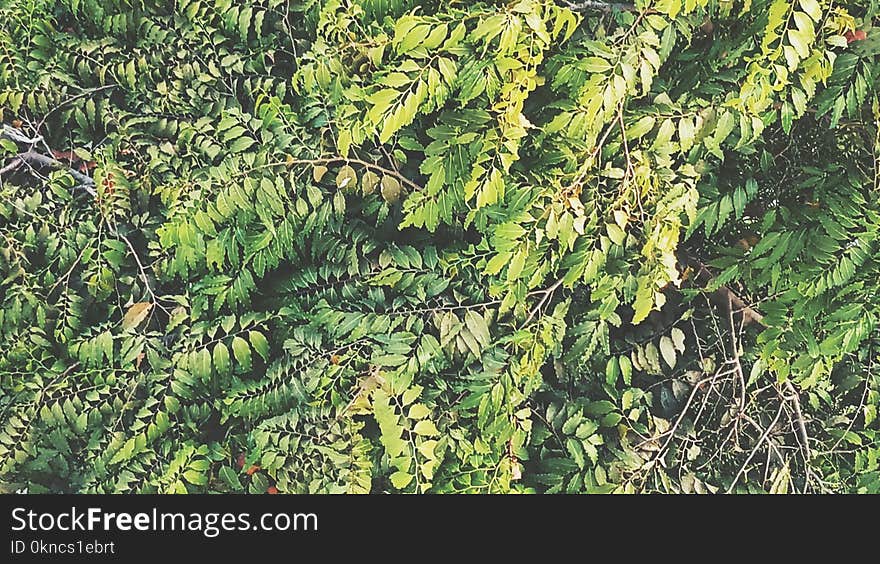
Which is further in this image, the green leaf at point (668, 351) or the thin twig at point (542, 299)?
the green leaf at point (668, 351)

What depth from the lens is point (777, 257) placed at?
188 centimetres

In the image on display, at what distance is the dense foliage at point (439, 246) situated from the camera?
171 centimetres

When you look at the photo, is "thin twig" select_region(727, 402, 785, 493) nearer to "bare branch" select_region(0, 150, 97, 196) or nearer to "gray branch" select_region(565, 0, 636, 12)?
"gray branch" select_region(565, 0, 636, 12)

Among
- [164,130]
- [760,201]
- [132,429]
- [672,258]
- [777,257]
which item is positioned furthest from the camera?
[164,130]

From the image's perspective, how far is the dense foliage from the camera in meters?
1.71

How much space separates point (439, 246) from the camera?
2.12 meters

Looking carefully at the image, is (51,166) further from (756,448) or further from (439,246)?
(756,448)

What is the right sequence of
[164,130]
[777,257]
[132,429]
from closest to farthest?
1. [777,257]
2. [132,429]
3. [164,130]

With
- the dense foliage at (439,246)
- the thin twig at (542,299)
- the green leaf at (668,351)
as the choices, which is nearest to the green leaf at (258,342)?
the dense foliage at (439,246)

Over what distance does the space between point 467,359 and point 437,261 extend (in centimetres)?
25

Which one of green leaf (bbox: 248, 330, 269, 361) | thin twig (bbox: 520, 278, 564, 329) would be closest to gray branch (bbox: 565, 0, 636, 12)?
thin twig (bbox: 520, 278, 564, 329)

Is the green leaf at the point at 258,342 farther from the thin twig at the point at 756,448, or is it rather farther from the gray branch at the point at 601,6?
the thin twig at the point at 756,448

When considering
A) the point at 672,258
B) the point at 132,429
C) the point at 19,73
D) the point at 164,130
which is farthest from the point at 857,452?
the point at 19,73

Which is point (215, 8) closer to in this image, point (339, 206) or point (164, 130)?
point (164, 130)
